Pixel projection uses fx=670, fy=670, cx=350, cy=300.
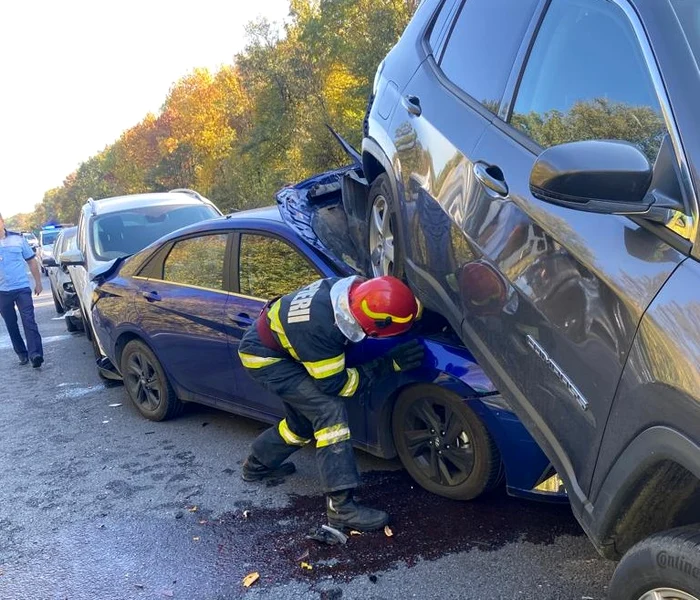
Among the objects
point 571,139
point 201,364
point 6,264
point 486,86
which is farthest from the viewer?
point 6,264

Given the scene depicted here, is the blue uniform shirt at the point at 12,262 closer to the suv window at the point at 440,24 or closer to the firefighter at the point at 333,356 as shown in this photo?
the firefighter at the point at 333,356

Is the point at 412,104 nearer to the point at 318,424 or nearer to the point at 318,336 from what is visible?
the point at 318,336

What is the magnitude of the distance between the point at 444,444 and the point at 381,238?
3.87ft

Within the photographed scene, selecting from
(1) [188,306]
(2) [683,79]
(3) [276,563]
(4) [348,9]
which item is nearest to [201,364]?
(1) [188,306]

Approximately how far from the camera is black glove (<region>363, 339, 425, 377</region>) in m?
3.32

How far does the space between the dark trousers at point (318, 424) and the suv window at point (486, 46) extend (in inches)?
67.0

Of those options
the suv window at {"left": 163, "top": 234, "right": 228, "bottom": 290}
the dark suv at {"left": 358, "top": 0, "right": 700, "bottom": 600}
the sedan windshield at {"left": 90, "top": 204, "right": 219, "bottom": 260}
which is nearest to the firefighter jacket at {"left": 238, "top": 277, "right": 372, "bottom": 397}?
the dark suv at {"left": 358, "top": 0, "right": 700, "bottom": 600}

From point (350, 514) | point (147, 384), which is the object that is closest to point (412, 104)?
point (350, 514)

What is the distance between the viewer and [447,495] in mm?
3525

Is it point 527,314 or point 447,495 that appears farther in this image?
point 447,495

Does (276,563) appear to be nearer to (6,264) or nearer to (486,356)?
(486,356)

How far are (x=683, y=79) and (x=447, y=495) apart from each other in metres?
2.42

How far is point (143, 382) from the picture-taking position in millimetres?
5480

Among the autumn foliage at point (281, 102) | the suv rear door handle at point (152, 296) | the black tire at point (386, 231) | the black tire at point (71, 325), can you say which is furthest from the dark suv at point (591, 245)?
the autumn foliage at point (281, 102)
